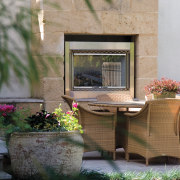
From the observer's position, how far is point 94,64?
8.00m

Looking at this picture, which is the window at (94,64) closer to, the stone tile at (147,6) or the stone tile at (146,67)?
the stone tile at (146,67)

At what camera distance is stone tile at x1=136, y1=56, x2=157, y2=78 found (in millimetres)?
8047

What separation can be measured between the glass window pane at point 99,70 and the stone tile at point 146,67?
0.28m

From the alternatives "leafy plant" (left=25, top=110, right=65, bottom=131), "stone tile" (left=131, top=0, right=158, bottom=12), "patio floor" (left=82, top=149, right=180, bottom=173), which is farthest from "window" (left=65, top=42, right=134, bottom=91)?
"leafy plant" (left=25, top=110, right=65, bottom=131)

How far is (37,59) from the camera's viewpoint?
0.48m

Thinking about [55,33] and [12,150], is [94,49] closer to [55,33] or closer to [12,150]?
[55,33]

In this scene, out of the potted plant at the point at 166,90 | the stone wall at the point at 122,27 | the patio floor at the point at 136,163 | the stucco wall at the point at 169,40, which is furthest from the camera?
the stucco wall at the point at 169,40

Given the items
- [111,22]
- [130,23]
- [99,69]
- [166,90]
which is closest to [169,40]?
[130,23]

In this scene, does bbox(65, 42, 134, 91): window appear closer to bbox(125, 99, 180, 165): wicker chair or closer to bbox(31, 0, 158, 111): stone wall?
bbox(31, 0, 158, 111): stone wall

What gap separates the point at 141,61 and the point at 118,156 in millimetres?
2869

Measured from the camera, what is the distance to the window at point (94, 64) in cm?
791

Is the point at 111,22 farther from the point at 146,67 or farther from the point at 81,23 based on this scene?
the point at 146,67

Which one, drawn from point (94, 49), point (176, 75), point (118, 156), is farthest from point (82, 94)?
point (118, 156)

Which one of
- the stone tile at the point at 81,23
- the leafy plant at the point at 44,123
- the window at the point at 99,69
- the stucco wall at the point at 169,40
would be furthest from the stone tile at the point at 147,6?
the leafy plant at the point at 44,123
